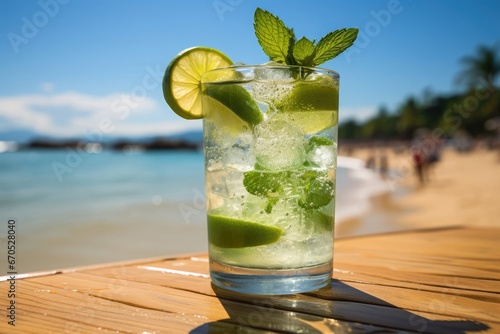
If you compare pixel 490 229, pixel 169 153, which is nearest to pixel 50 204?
pixel 490 229

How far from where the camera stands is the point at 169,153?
48.7 m

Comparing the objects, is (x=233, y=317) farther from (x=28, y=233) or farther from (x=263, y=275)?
(x=28, y=233)

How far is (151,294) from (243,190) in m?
0.38

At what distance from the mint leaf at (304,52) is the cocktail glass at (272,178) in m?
0.06

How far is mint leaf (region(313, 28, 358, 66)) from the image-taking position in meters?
1.40

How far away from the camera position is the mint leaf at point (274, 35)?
4.61 feet

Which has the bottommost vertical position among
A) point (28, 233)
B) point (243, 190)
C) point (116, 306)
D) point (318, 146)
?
point (28, 233)

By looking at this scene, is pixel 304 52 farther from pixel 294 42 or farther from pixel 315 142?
pixel 315 142

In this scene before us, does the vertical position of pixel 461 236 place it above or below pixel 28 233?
above

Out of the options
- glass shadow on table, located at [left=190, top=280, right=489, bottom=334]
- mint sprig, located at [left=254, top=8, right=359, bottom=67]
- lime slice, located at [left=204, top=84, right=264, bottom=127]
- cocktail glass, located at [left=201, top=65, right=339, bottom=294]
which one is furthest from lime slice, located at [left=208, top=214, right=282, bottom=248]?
mint sprig, located at [left=254, top=8, right=359, bottom=67]

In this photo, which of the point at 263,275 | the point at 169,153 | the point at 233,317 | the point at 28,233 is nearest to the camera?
the point at 233,317

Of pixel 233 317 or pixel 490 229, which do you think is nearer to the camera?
pixel 233 317

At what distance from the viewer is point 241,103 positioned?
1.35 m

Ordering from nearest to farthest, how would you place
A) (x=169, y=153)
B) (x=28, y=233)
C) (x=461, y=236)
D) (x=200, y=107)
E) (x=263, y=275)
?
(x=263, y=275) < (x=200, y=107) < (x=461, y=236) < (x=28, y=233) < (x=169, y=153)
